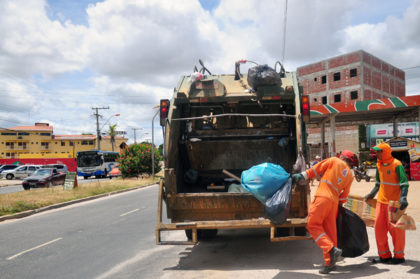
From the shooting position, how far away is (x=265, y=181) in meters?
5.13

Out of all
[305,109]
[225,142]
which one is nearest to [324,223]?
[305,109]

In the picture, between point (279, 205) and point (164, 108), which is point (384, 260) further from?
point (164, 108)

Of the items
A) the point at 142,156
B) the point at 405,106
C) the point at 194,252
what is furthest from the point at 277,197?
the point at 142,156

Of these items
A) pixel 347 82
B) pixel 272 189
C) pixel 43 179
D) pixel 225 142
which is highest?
pixel 347 82

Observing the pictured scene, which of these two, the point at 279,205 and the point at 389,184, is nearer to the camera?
the point at 279,205

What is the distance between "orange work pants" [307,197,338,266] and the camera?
471 centimetres

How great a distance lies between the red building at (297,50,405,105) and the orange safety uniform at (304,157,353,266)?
1643 inches

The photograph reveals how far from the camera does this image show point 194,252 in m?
6.46

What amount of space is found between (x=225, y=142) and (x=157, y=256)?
2324 mm

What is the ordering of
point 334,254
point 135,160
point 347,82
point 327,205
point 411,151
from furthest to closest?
point 347,82 → point 135,160 → point 411,151 → point 327,205 → point 334,254

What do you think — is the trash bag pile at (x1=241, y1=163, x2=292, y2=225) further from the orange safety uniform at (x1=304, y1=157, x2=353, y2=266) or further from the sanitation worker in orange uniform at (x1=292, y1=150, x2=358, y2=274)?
the orange safety uniform at (x1=304, y1=157, x2=353, y2=266)

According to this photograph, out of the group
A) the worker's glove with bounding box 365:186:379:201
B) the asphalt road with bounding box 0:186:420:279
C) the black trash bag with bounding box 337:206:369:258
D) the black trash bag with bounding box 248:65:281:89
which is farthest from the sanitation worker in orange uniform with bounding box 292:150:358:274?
the black trash bag with bounding box 248:65:281:89

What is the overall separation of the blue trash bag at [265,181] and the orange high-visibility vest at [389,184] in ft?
4.38

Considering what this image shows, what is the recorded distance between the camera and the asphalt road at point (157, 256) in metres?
5.06
